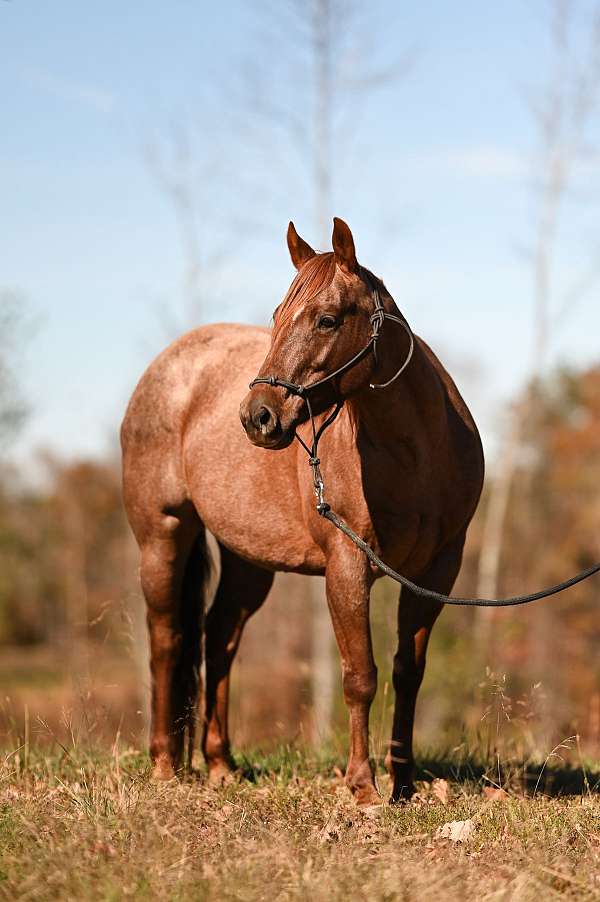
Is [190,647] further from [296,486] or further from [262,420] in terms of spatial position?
[262,420]

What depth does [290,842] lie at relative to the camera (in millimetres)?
3475

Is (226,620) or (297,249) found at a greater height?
(297,249)

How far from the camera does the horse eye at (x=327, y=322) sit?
415 cm

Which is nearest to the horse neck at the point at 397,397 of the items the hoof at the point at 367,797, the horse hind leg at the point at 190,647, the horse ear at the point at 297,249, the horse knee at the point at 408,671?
the horse ear at the point at 297,249

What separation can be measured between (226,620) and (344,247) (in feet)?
8.83

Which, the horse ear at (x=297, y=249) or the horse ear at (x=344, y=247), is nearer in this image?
the horse ear at (x=344, y=247)

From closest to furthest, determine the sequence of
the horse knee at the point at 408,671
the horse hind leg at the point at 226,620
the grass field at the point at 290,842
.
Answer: the grass field at the point at 290,842
the horse knee at the point at 408,671
the horse hind leg at the point at 226,620

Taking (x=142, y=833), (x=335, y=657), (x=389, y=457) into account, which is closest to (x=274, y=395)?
(x=389, y=457)

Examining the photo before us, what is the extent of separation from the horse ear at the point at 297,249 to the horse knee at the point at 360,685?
Result: 1.83 metres

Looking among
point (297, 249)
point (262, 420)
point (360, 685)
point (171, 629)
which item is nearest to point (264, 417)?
point (262, 420)

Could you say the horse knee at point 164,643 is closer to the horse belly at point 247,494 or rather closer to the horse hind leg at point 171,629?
the horse hind leg at point 171,629

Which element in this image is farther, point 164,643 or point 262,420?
point 164,643

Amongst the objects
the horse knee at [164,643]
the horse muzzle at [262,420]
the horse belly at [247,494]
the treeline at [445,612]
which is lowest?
the treeline at [445,612]

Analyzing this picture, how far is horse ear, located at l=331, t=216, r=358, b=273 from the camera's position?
4.15 meters
